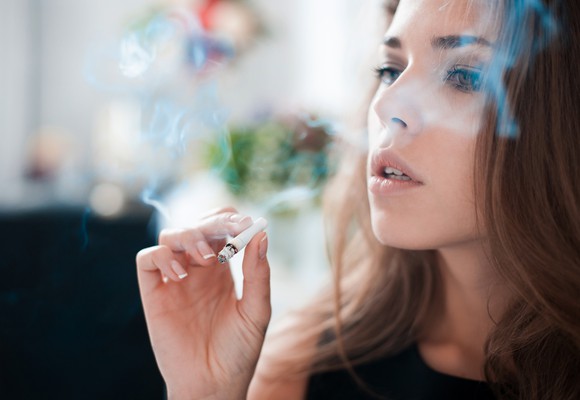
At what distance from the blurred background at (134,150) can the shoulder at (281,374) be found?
0.16 metres

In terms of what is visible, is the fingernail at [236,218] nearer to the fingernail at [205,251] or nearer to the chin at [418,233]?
the fingernail at [205,251]

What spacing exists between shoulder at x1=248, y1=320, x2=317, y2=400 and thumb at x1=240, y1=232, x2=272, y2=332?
195mm

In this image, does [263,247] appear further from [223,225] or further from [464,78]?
[464,78]

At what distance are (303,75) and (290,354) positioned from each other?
186 centimetres

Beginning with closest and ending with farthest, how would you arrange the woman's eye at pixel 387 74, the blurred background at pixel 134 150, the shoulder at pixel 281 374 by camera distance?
1. the woman's eye at pixel 387 74
2. the shoulder at pixel 281 374
3. the blurred background at pixel 134 150

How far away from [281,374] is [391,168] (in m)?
0.42

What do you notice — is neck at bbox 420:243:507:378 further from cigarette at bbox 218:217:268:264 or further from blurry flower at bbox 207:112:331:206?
blurry flower at bbox 207:112:331:206

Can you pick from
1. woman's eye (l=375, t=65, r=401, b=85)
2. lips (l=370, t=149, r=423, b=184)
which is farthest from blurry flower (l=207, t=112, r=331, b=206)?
lips (l=370, t=149, r=423, b=184)

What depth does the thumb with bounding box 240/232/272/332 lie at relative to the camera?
811mm

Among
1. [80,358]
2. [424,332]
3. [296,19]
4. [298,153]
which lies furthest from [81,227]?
[296,19]

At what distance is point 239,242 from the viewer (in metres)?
0.74

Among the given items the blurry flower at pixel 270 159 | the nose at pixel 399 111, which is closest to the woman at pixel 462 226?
the nose at pixel 399 111

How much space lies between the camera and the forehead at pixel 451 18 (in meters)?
0.74

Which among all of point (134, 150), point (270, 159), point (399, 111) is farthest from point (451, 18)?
point (134, 150)
